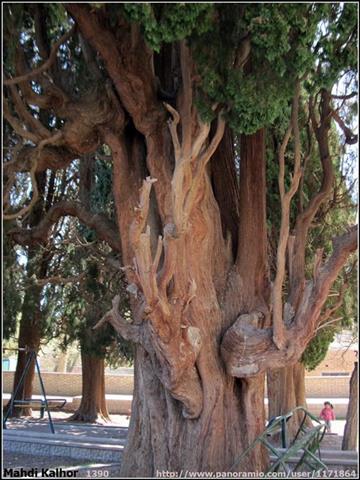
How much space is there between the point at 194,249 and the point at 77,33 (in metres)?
3.80

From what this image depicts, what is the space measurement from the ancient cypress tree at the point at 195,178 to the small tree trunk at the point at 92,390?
503 inches

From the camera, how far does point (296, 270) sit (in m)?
10.4

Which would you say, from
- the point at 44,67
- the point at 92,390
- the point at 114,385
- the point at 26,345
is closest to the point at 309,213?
the point at 44,67

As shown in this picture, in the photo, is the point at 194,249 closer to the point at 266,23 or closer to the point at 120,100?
the point at 120,100

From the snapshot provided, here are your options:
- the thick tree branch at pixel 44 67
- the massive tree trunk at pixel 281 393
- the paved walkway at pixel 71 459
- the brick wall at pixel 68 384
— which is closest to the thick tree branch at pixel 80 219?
the thick tree branch at pixel 44 67

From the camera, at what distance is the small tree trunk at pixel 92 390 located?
23266mm

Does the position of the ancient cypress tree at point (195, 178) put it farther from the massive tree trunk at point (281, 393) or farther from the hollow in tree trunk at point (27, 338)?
the hollow in tree trunk at point (27, 338)

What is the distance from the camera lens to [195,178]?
9.52 meters

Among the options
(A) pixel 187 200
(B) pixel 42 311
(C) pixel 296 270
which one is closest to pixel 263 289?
(C) pixel 296 270

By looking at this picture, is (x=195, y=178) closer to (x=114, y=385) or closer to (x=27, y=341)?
(x=27, y=341)

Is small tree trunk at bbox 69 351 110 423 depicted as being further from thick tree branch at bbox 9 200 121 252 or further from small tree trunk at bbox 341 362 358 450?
small tree trunk at bbox 341 362 358 450

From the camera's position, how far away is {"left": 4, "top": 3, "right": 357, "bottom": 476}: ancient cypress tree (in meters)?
8.62

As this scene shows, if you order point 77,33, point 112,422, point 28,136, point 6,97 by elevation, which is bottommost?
point 112,422

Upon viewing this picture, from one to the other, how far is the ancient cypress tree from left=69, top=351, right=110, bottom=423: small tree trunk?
12773 mm
